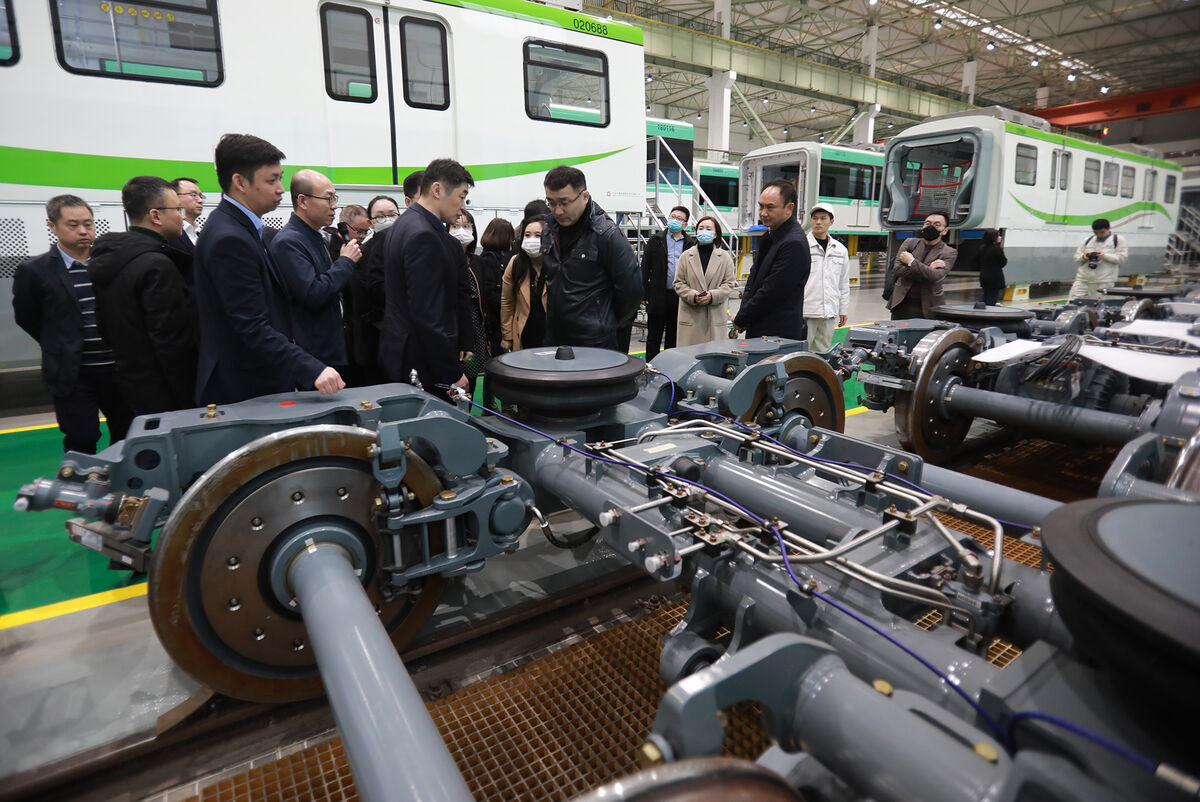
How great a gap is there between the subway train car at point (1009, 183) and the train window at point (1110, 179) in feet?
0.07

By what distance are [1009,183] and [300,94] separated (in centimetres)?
1164

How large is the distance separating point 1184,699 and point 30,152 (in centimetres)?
688

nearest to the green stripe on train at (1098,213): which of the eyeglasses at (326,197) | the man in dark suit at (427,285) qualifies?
the man in dark suit at (427,285)

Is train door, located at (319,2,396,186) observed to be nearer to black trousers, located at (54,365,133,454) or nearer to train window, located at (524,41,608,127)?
train window, located at (524,41,608,127)

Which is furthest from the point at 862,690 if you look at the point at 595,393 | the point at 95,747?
the point at 95,747

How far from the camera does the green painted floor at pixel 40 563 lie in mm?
2850

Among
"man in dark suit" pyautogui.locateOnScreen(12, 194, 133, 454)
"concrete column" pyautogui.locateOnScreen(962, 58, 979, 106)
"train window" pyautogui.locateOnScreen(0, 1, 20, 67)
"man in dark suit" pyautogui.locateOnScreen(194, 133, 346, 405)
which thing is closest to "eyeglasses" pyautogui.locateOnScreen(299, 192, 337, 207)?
"man in dark suit" pyautogui.locateOnScreen(194, 133, 346, 405)

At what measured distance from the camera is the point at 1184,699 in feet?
2.51

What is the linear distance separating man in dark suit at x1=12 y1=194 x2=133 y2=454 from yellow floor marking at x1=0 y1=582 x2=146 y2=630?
1039 mm

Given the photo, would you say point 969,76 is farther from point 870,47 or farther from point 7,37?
point 7,37

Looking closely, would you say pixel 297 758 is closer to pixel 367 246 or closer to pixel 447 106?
pixel 367 246

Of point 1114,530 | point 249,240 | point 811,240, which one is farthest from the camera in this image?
point 811,240

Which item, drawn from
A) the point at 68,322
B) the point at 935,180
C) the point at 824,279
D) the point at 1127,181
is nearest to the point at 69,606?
the point at 68,322

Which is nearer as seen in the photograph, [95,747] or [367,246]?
[95,747]
